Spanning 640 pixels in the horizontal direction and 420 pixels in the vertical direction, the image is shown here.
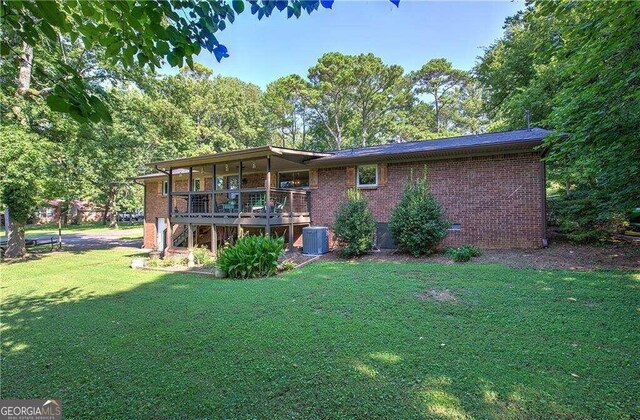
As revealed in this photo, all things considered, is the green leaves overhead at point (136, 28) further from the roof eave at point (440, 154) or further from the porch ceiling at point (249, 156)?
the roof eave at point (440, 154)

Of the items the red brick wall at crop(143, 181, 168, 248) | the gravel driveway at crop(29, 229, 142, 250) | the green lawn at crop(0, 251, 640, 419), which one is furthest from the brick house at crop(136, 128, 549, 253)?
the gravel driveway at crop(29, 229, 142, 250)

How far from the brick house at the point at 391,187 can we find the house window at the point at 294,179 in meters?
0.05

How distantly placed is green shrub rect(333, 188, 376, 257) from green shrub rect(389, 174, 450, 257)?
3.22 feet

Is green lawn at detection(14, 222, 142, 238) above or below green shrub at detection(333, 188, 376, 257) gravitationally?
below

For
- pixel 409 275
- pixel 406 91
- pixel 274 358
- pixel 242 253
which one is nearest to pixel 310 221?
pixel 242 253

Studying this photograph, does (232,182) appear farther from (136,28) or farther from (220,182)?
(136,28)

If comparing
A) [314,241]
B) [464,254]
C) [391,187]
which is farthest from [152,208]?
[464,254]

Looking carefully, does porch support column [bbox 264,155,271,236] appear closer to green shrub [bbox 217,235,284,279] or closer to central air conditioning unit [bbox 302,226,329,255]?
central air conditioning unit [bbox 302,226,329,255]

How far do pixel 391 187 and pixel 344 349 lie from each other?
9.39 m

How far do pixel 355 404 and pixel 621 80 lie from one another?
571 centimetres

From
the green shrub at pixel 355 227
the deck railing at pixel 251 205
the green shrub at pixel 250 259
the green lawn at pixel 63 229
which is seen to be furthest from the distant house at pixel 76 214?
the green shrub at pixel 355 227

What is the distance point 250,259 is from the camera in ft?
29.2

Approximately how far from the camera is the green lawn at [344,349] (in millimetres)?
2863

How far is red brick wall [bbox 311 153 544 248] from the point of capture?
10.3 m
